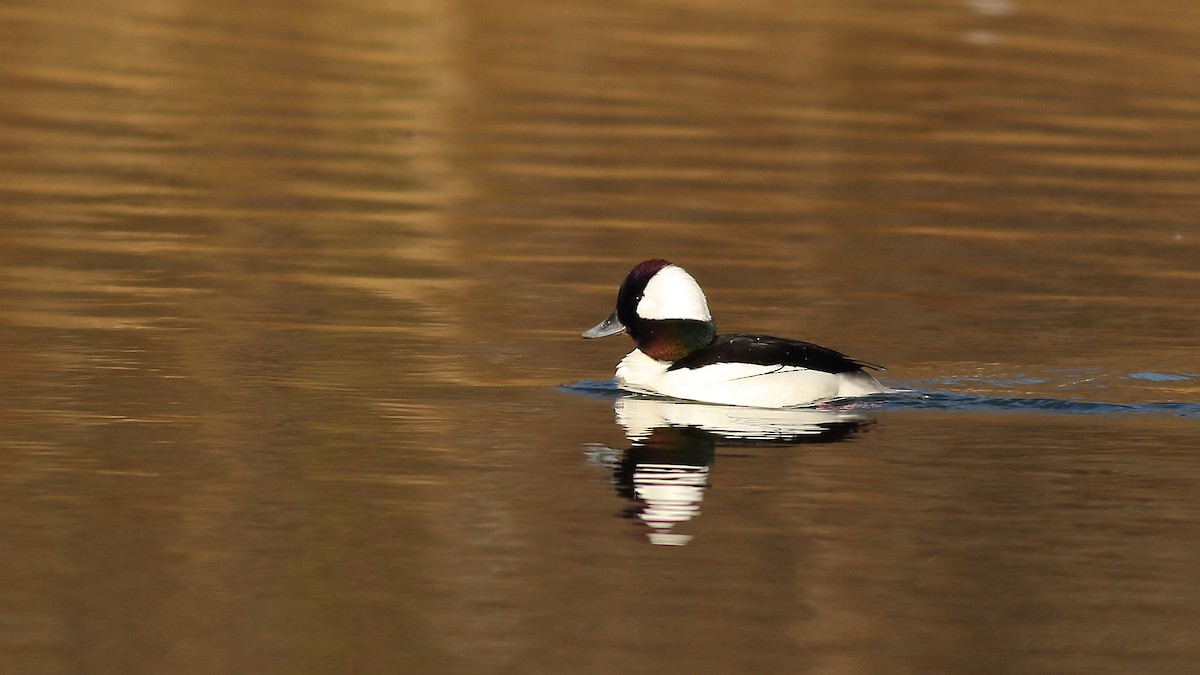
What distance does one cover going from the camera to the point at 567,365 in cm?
1241

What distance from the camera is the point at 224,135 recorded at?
69.2ft

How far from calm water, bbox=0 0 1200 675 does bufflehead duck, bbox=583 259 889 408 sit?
19 cm

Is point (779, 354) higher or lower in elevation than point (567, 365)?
higher

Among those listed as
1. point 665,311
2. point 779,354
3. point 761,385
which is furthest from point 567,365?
point 779,354

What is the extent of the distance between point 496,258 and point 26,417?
5.64m

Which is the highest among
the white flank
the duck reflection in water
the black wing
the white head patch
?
the white head patch

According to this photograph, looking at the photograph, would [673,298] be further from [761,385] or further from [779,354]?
[779,354]

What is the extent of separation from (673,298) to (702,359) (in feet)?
1.64

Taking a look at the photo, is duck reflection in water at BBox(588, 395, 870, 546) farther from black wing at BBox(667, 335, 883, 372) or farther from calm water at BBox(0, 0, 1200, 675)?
black wing at BBox(667, 335, 883, 372)

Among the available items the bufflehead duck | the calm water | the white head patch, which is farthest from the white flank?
the white head patch

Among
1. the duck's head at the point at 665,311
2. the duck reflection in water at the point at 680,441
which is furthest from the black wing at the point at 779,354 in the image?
the duck's head at the point at 665,311

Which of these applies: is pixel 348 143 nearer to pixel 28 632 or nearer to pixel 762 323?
pixel 762 323

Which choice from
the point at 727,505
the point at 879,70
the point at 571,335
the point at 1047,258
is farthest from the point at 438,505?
the point at 879,70

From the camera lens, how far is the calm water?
769 centimetres
